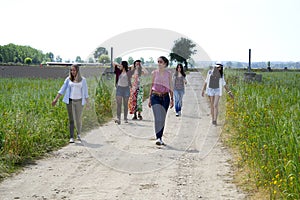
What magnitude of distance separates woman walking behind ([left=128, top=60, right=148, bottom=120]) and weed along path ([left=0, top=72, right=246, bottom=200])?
3.06 meters

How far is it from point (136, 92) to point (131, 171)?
25.4ft

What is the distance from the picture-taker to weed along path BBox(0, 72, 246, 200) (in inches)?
249

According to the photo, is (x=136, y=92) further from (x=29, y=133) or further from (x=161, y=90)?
(x=29, y=133)

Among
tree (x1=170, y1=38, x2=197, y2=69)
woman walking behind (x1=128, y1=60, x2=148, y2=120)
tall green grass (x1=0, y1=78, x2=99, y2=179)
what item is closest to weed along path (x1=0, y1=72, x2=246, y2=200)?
tall green grass (x1=0, y1=78, x2=99, y2=179)

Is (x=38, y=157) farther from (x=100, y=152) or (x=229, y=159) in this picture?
(x=229, y=159)

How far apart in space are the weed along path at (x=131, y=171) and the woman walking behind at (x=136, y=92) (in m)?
3.06

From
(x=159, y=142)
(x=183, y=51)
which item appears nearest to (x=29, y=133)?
(x=159, y=142)

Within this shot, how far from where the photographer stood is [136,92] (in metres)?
15.2

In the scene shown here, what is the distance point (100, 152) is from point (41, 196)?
10.00 ft

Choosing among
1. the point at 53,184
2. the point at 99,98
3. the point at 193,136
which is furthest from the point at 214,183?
the point at 99,98

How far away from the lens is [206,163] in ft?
27.1

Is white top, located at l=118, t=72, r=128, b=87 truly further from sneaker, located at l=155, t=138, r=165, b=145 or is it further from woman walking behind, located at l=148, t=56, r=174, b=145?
sneaker, located at l=155, t=138, r=165, b=145

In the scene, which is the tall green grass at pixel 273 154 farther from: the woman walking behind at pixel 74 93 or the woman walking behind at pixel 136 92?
the woman walking behind at pixel 136 92

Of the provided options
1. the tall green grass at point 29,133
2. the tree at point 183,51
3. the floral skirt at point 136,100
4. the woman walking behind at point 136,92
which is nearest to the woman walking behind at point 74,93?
the tall green grass at point 29,133
